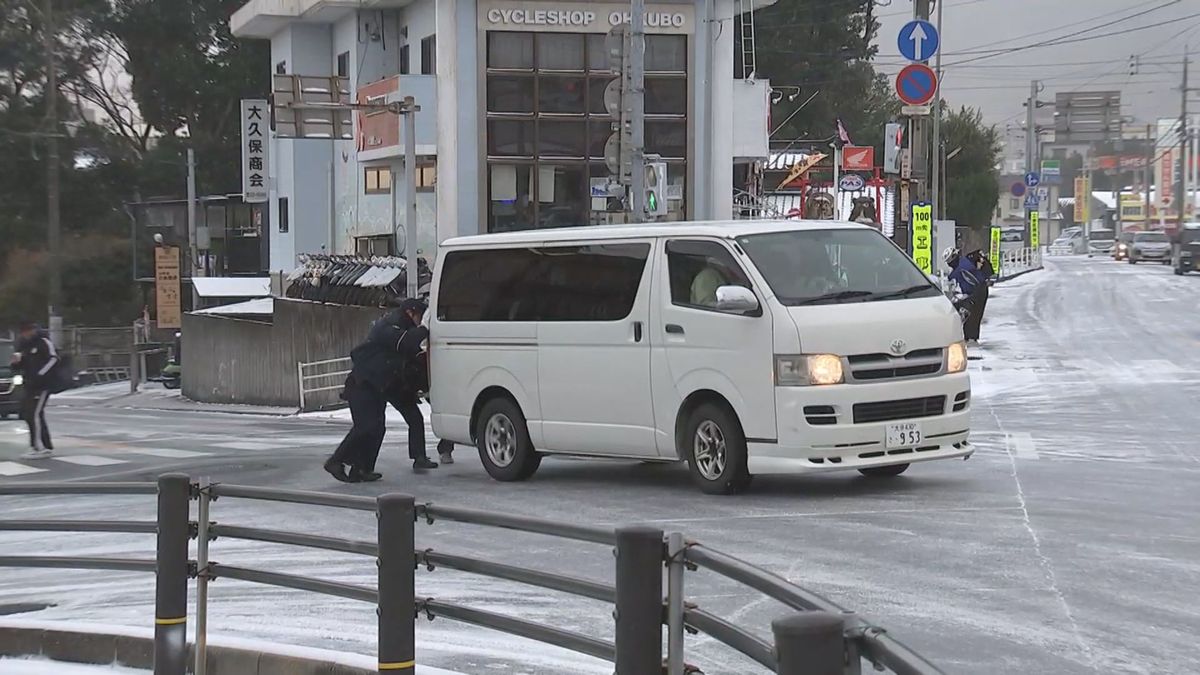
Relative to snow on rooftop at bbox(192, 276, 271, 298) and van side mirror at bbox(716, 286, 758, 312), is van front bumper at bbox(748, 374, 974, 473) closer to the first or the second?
van side mirror at bbox(716, 286, 758, 312)

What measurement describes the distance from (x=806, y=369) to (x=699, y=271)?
134 centimetres

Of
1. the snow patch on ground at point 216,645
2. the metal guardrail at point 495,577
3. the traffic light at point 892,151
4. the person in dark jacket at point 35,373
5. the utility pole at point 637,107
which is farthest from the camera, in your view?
the traffic light at point 892,151

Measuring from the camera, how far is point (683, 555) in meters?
4.83

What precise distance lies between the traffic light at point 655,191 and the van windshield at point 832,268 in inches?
416

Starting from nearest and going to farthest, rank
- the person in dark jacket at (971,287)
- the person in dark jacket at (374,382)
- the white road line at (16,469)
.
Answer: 1. the person in dark jacket at (374,382)
2. the white road line at (16,469)
3. the person in dark jacket at (971,287)

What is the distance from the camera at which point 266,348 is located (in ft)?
112

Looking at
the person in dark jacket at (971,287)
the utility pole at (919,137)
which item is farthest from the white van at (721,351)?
the person in dark jacket at (971,287)

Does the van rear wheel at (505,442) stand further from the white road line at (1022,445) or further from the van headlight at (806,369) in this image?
the white road line at (1022,445)

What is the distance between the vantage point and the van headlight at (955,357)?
12.2 metres

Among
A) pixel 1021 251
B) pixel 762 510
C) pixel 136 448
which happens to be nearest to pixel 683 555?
pixel 762 510

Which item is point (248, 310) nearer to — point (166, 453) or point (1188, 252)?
point (166, 453)

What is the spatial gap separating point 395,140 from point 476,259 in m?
22.9

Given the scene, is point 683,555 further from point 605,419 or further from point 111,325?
point 111,325

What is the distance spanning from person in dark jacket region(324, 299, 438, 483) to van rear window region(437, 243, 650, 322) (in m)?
0.36
